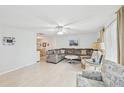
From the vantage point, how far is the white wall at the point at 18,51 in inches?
198

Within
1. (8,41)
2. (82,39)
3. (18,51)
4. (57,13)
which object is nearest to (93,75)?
(57,13)

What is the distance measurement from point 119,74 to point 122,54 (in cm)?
94

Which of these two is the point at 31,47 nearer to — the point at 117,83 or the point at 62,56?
the point at 62,56

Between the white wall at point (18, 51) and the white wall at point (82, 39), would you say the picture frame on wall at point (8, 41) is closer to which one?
the white wall at point (18, 51)

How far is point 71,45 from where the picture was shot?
9.66 meters

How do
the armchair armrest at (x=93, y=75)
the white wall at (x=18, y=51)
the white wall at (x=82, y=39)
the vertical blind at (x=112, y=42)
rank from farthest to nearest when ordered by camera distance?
1. the white wall at (x=82, y=39)
2. the white wall at (x=18, y=51)
3. the vertical blind at (x=112, y=42)
4. the armchair armrest at (x=93, y=75)

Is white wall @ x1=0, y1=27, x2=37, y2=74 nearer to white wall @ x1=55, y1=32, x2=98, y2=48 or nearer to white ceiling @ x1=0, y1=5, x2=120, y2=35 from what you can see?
white ceiling @ x1=0, y1=5, x2=120, y2=35

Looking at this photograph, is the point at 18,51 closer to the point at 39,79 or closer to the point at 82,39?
the point at 39,79

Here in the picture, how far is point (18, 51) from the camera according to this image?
5969 millimetres

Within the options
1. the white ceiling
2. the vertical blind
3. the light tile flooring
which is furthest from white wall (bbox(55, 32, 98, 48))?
the white ceiling

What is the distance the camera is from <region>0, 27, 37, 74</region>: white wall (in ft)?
16.5

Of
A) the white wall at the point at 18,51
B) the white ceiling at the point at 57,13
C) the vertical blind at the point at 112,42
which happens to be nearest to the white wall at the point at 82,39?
the white wall at the point at 18,51
